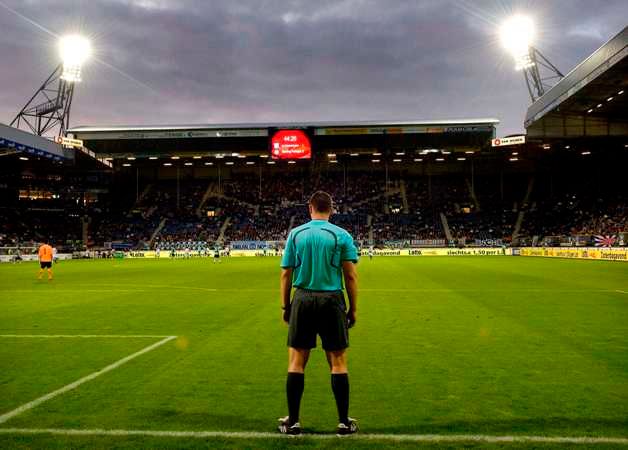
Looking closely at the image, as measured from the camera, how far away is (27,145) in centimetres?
4803

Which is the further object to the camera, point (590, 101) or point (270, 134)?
point (270, 134)

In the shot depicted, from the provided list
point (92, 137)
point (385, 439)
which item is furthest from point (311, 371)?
point (92, 137)

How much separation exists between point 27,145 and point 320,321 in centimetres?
5157

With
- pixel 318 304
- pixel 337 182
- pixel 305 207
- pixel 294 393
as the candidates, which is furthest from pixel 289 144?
pixel 294 393

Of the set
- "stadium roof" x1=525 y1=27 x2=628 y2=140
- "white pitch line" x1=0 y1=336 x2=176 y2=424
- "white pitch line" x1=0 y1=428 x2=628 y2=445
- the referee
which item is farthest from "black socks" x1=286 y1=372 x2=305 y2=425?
"stadium roof" x1=525 y1=27 x2=628 y2=140

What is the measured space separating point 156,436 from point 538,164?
3037 inches

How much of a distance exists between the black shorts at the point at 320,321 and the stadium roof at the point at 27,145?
47.2m

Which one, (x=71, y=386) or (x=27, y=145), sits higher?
(x=27, y=145)

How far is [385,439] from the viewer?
4.77 meters

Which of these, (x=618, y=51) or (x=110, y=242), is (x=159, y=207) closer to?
(x=110, y=242)

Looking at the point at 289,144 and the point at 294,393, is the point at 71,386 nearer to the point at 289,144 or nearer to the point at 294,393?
the point at 294,393

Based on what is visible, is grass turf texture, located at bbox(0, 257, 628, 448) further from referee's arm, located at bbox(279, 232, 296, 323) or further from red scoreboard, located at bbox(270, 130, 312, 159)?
red scoreboard, located at bbox(270, 130, 312, 159)

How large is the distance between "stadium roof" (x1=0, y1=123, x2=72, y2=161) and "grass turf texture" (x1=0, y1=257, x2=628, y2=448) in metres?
36.3

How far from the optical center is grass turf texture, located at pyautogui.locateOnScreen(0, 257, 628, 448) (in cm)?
522
